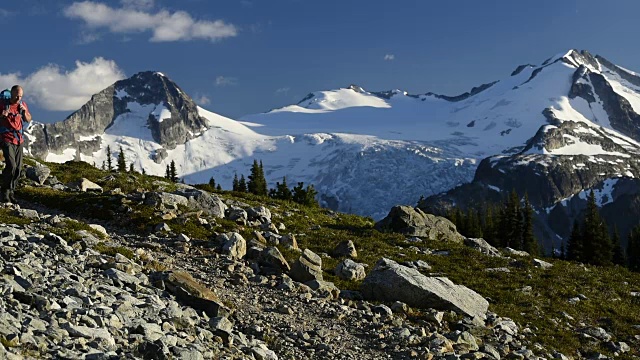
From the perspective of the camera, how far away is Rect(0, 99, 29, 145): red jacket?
1747 centimetres

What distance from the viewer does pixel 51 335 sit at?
817 cm

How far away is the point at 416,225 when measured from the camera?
121ft

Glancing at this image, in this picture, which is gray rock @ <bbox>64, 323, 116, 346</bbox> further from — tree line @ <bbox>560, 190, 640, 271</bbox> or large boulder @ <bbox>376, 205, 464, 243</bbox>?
tree line @ <bbox>560, 190, 640, 271</bbox>

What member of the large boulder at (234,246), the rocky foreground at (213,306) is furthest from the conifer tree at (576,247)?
the large boulder at (234,246)

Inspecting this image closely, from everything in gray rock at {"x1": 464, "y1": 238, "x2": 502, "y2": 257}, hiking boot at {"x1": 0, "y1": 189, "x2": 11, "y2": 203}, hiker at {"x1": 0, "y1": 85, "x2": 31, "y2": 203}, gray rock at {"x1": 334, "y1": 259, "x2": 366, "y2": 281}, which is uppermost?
hiker at {"x1": 0, "y1": 85, "x2": 31, "y2": 203}

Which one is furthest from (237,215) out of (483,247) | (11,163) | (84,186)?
(483,247)

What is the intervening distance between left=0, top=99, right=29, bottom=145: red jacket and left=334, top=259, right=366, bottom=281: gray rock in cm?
1134

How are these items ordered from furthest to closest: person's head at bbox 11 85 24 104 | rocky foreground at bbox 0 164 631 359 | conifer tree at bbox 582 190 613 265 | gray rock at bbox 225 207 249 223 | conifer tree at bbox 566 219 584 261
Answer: conifer tree at bbox 566 219 584 261, conifer tree at bbox 582 190 613 265, gray rock at bbox 225 207 249 223, person's head at bbox 11 85 24 104, rocky foreground at bbox 0 164 631 359

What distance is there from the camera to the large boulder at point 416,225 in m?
36.1

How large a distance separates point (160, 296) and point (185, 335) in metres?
2.46

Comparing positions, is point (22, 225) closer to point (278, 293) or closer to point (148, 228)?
point (148, 228)

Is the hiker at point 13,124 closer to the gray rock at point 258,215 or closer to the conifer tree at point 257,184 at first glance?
the gray rock at point 258,215

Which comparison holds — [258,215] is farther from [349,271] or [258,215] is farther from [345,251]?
[349,271]

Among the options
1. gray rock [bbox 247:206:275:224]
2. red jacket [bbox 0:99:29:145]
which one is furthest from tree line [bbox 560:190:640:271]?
red jacket [bbox 0:99:29:145]
